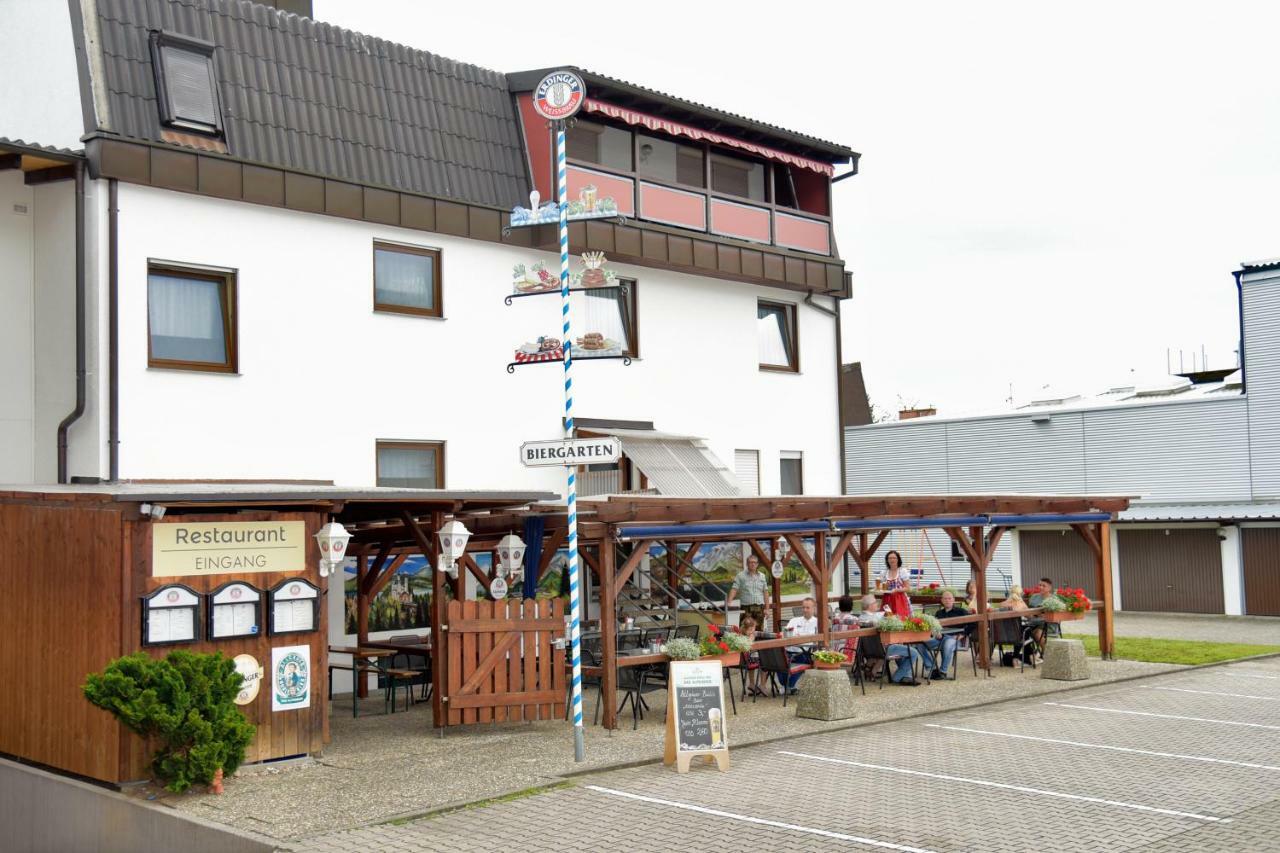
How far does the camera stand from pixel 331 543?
11.6m

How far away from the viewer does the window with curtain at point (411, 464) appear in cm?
1694

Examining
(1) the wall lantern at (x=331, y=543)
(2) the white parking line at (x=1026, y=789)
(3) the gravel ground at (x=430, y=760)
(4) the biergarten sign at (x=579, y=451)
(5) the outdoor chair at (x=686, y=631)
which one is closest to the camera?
(2) the white parking line at (x=1026, y=789)

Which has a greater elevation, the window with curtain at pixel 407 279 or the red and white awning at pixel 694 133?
the red and white awning at pixel 694 133

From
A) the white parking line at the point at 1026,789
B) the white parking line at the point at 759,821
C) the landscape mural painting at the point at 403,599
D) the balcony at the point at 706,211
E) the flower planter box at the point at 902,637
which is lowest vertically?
the white parking line at the point at 1026,789

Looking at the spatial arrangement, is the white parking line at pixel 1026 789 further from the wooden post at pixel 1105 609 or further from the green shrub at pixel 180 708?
the wooden post at pixel 1105 609

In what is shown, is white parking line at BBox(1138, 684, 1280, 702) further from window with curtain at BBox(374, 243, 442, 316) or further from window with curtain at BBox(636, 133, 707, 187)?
window with curtain at BBox(374, 243, 442, 316)

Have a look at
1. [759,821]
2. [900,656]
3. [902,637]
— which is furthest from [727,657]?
[759,821]

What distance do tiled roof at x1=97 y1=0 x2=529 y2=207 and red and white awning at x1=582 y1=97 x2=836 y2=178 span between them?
1398mm

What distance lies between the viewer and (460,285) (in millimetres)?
17672

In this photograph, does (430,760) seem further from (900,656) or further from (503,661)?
(900,656)

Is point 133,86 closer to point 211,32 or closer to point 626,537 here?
point 211,32

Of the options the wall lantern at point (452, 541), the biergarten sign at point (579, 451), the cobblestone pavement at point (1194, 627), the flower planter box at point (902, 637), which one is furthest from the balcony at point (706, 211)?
the cobblestone pavement at point (1194, 627)

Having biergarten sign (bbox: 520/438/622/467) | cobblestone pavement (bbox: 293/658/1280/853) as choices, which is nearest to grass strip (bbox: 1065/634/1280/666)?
cobblestone pavement (bbox: 293/658/1280/853)

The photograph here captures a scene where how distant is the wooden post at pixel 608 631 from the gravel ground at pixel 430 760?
11.7 inches
